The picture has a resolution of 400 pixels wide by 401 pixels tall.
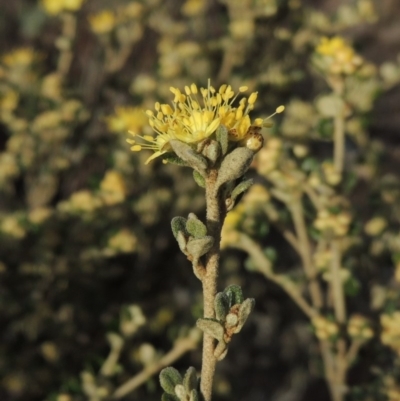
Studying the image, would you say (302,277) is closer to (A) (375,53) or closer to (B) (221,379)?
(B) (221,379)

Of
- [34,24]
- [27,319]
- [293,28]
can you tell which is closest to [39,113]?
[27,319]

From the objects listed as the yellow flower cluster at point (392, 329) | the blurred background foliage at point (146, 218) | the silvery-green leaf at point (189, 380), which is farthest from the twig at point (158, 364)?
the silvery-green leaf at point (189, 380)

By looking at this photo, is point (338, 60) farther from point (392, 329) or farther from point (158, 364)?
point (158, 364)

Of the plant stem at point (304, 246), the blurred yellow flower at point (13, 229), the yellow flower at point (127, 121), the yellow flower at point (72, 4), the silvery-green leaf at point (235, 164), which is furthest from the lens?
the yellow flower at point (72, 4)

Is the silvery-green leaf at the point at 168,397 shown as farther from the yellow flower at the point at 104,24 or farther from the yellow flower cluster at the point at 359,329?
the yellow flower at the point at 104,24

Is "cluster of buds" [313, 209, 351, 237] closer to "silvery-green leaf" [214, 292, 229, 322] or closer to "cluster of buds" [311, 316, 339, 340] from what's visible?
"cluster of buds" [311, 316, 339, 340]

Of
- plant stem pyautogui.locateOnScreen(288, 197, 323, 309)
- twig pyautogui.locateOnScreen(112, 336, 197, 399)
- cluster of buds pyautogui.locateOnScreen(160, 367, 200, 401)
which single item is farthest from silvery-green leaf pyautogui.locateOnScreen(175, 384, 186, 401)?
plant stem pyautogui.locateOnScreen(288, 197, 323, 309)
